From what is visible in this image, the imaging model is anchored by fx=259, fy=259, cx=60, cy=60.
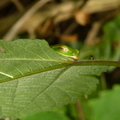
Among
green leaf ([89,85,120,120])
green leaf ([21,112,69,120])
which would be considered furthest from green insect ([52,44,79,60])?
green leaf ([89,85,120,120])

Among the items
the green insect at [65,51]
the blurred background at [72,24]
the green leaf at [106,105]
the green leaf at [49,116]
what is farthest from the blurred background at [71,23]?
the green insect at [65,51]

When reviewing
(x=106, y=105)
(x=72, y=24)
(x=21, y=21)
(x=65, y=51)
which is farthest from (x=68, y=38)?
(x=65, y=51)

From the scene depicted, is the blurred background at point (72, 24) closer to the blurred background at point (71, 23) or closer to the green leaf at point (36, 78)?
the blurred background at point (71, 23)

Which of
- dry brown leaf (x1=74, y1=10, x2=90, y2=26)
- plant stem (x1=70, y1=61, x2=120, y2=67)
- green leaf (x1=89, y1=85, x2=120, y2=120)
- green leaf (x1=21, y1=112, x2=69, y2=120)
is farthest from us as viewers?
dry brown leaf (x1=74, y1=10, x2=90, y2=26)

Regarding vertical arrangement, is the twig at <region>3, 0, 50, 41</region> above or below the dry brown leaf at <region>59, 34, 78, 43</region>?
above

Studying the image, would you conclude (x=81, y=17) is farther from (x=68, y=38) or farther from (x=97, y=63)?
(x=97, y=63)

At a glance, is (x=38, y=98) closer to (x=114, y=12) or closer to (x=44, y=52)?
(x=44, y=52)

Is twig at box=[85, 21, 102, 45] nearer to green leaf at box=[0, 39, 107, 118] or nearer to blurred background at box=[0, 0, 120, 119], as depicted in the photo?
blurred background at box=[0, 0, 120, 119]

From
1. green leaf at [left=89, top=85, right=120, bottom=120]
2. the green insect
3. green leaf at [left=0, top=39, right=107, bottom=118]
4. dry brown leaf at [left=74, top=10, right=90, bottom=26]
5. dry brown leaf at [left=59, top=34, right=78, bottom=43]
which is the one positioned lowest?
green leaf at [left=89, top=85, right=120, bottom=120]
